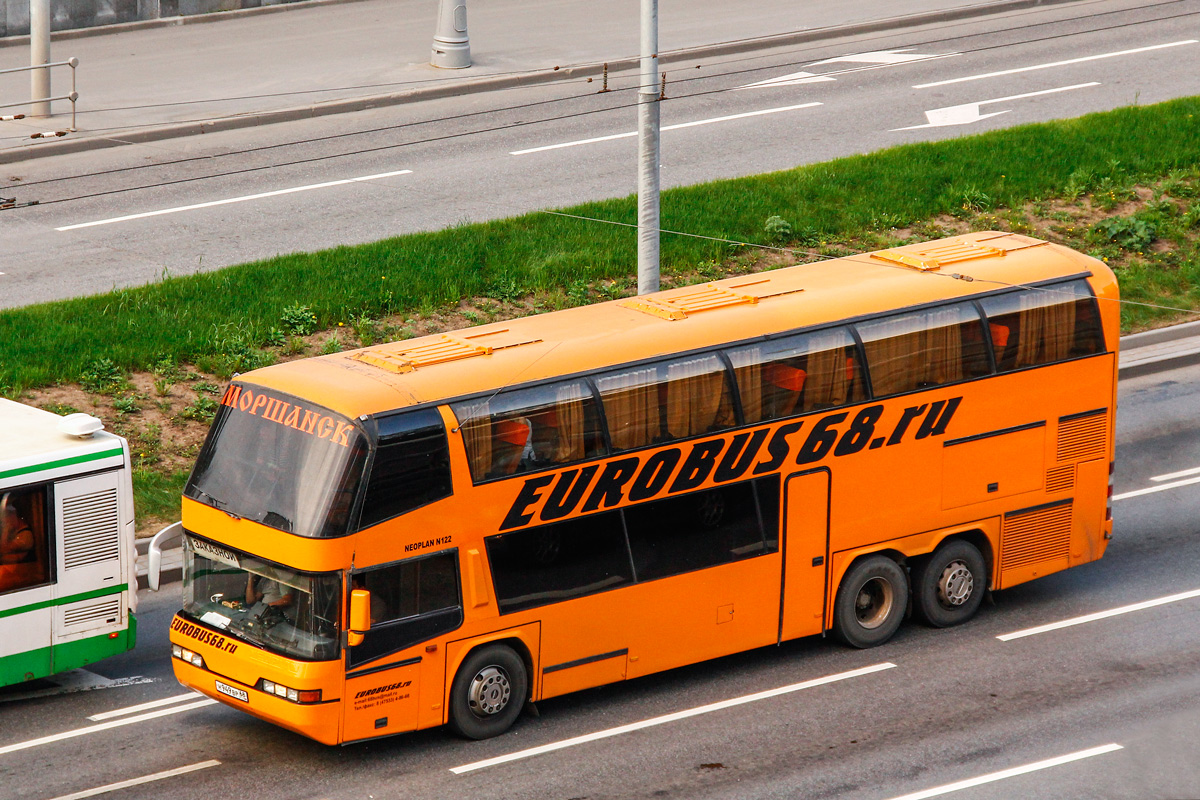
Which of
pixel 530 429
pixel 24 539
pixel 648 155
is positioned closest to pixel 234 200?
pixel 648 155

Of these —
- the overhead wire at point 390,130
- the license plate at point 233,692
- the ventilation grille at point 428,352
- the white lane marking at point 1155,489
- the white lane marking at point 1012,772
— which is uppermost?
the overhead wire at point 390,130

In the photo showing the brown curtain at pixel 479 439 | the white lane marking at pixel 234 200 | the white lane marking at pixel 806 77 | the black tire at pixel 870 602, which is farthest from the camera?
the white lane marking at pixel 806 77

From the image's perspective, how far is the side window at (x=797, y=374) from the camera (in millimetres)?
13703

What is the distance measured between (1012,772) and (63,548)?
7.79m

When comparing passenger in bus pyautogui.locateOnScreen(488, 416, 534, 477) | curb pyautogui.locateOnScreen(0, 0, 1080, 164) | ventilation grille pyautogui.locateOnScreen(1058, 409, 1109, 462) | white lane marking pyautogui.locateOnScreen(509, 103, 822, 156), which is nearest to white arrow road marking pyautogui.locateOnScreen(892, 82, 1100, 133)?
white lane marking pyautogui.locateOnScreen(509, 103, 822, 156)

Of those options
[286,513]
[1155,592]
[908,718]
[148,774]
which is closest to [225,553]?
[286,513]

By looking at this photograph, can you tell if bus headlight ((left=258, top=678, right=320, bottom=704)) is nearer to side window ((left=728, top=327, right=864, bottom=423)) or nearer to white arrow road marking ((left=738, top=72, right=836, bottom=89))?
side window ((left=728, top=327, right=864, bottom=423))

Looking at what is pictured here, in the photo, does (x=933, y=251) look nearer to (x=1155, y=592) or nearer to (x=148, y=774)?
(x=1155, y=592)

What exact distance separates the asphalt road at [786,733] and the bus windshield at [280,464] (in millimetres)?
1953

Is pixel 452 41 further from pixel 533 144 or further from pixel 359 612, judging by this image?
pixel 359 612

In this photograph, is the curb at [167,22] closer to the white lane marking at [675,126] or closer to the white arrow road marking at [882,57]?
the white lane marking at [675,126]

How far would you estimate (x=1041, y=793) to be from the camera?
38.7ft

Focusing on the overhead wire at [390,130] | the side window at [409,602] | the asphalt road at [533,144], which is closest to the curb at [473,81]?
the asphalt road at [533,144]

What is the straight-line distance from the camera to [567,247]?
2209 cm
